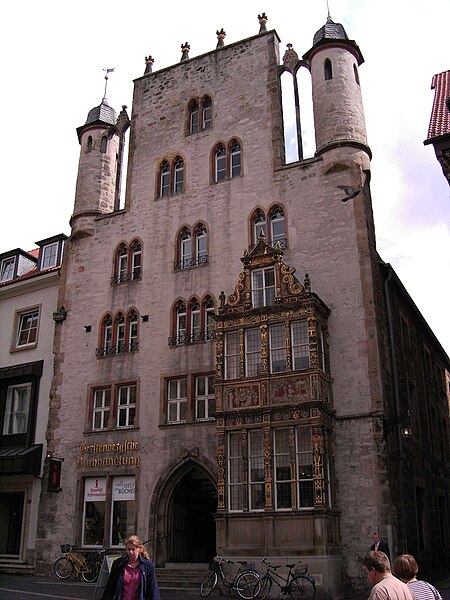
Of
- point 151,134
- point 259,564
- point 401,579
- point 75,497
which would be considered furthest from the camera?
point 151,134

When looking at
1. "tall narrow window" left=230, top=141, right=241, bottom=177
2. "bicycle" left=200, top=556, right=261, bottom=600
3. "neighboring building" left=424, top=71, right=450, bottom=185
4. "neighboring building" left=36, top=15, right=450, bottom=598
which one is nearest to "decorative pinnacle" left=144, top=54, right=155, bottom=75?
"neighboring building" left=36, top=15, right=450, bottom=598

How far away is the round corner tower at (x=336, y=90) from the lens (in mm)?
23078

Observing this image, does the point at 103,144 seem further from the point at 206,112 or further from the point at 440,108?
the point at 440,108

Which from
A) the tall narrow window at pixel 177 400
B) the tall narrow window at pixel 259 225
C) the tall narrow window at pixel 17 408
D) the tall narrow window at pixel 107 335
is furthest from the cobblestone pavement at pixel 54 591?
the tall narrow window at pixel 259 225

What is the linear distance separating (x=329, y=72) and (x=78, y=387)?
50.0 feet

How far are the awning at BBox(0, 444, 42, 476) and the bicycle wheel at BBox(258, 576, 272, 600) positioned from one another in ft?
36.3

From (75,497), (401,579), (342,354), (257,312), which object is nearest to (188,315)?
(257,312)

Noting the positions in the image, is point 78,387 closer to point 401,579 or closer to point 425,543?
point 425,543

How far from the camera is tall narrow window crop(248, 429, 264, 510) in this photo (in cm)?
1867

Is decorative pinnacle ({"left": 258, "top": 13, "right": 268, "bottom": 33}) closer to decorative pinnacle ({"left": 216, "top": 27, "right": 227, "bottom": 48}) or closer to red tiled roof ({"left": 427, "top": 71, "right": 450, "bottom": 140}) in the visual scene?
decorative pinnacle ({"left": 216, "top": 27, "right": 227, "bottom": 48})

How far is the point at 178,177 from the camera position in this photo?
26484 mm

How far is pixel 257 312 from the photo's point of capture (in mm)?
20359

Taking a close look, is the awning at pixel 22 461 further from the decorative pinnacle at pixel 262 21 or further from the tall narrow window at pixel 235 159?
the decorative pinnacle at pixel 262 21

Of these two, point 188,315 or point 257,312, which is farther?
point 188,315
